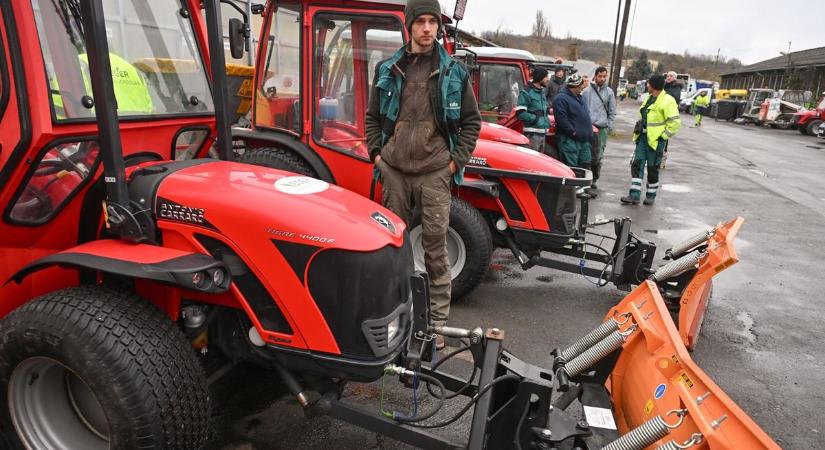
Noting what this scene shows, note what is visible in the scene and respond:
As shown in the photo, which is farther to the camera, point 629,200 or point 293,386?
point 629,200

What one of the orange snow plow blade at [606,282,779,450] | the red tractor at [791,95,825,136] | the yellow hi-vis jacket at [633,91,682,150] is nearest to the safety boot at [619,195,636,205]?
the yellow hi-vis jacket at [633,91,682,150]

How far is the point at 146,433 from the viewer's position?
192 centimetres

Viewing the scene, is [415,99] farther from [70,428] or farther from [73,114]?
[70,428]

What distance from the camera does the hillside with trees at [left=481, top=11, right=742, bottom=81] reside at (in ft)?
212

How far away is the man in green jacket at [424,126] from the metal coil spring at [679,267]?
1.49 metres

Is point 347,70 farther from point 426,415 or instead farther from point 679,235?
point 679,235

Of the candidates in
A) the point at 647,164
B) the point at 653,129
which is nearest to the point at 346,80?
the point at 653,129

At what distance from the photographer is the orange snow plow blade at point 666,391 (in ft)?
5.40

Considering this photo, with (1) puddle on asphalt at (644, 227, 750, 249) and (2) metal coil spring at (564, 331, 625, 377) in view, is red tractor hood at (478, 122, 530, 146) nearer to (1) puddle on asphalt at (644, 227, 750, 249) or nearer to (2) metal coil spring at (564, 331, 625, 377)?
(1) puddle on asphalt at (644, 227, 750, 249)

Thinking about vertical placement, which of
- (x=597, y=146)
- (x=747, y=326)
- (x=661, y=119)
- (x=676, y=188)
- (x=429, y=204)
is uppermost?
(x=661, y=119)

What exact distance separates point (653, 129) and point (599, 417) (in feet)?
20.7

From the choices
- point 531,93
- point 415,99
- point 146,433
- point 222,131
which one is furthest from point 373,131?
point 531,93

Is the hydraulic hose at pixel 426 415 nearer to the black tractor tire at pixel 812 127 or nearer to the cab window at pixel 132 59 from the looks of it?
the cab window at pixel 132 59

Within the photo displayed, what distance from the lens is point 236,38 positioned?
2725mm
